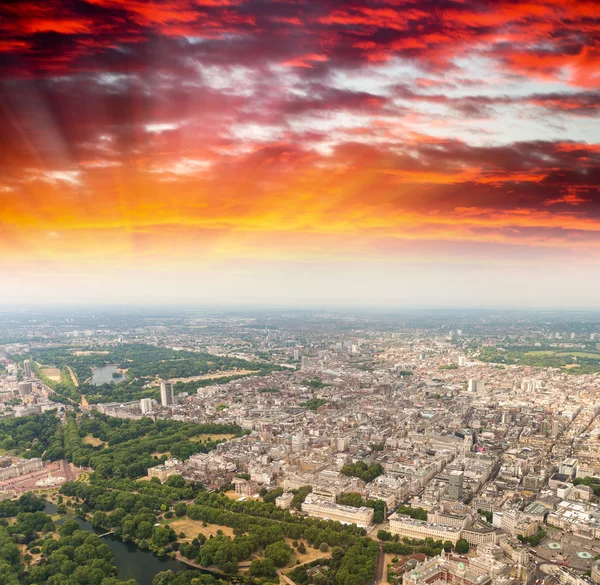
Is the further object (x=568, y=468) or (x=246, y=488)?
(x=568, y=468)

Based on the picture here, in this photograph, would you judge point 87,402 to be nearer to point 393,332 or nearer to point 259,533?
point 259,533

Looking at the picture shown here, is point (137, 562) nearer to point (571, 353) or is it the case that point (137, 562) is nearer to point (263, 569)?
point (263, 569)

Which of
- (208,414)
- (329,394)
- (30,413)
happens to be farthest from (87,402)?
(329,394)

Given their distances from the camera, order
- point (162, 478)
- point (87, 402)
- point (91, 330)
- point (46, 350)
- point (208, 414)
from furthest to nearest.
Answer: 1. point (91, 330)
2. point (46, 350)
3. point (87, 402)
4. point (208, 414)
5. point (162, 478)

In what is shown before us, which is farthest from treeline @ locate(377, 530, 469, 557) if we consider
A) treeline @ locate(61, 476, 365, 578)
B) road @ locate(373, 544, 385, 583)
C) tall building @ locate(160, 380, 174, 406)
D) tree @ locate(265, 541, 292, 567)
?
tall building @ locate(160, 380, 174, 406)

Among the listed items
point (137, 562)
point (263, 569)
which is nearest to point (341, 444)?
point (263, 569)

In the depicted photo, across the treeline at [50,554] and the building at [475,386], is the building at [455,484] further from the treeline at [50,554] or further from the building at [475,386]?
the building at [475,386]

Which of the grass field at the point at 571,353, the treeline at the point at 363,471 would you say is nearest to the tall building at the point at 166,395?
the treeline at the point at 363,471
